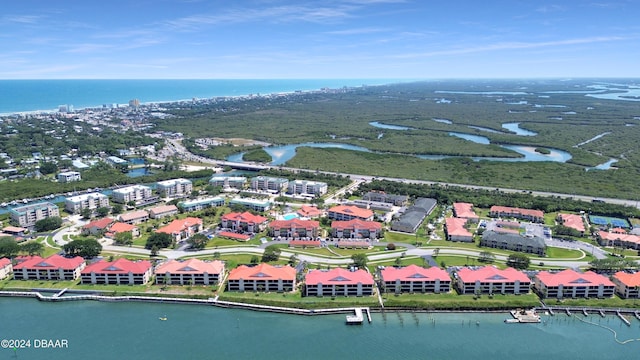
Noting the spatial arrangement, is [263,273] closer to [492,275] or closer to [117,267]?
[117,267]

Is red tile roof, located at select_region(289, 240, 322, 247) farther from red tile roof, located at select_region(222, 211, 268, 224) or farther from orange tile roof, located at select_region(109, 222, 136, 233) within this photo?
orange tile roof, located at select_region(109, 222, 136, 233)

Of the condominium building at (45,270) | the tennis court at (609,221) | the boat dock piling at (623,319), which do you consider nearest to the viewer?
the boat dock piling at (623,319)

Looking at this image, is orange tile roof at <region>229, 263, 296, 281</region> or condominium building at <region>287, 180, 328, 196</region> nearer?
orange tile roof at <region>229, 263, 296, 281</region>

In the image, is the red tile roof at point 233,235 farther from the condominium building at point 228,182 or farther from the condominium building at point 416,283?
the condominium building at point 228,182

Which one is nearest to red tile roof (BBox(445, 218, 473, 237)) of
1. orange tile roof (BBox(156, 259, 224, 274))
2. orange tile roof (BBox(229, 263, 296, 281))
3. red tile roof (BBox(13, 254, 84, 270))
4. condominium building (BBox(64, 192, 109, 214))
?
orange tile roof (BBox(229, 263, 296, 281))

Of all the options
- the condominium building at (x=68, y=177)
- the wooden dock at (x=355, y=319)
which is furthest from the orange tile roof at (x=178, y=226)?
the condominium building at (x=68, y=177)
